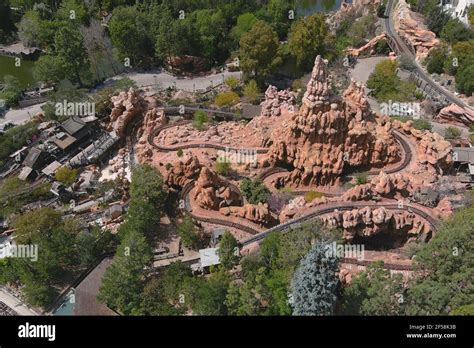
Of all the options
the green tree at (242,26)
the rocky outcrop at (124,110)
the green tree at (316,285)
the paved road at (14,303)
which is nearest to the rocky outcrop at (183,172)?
the rocky outcrop at (124,110)

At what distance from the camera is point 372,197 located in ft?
129

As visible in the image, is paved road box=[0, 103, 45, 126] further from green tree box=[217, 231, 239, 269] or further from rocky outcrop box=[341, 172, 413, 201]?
rocky outcrop box=[341, 172, 413, 201]

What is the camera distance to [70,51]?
196ft

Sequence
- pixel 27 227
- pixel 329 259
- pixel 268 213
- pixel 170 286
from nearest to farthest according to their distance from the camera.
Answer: pixel 329 259 < pixel 170 286 < pixel 27 227 < pixel 268 213

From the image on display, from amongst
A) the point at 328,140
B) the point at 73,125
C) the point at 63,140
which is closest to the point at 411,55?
the point at 328,140

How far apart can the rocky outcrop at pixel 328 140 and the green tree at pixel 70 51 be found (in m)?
31.6

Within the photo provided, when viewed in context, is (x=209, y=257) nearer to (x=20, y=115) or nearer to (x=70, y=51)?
(x=20, y=115)

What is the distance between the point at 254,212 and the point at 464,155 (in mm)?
22953

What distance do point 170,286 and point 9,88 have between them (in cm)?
4101

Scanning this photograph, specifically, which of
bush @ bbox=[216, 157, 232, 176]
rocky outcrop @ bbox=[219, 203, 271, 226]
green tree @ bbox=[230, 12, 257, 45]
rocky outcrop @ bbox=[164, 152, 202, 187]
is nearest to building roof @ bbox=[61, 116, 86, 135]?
rocky outcrop @ bbox=[164, 152, 202, 187]

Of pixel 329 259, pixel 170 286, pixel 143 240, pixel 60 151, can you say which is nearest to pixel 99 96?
pixel 60 151

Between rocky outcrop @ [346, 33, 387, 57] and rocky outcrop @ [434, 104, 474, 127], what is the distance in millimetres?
18728

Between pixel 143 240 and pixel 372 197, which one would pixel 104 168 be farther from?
pixel 372 197

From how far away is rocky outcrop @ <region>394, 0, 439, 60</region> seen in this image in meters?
65.8
